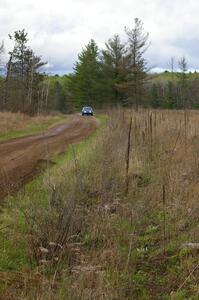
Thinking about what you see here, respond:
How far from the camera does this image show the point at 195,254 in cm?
519

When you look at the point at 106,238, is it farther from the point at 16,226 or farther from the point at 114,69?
the point at 114,69

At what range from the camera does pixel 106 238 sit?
5.80 metres

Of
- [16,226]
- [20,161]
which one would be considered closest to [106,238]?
[16,226]

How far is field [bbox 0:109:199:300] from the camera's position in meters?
4.61

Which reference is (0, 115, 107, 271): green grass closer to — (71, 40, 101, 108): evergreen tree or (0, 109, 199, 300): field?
(0, 109, 199, 300): field

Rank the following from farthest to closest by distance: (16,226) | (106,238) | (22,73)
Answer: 1. (22,73)
2. (16,226)
3. (106,238)

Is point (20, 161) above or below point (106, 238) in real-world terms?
above

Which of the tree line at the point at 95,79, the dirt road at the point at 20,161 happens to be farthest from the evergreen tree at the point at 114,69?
the dirt road at the point at 20,161

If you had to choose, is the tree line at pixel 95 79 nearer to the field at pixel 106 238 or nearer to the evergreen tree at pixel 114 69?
the evergreen tree at pixel 114 69

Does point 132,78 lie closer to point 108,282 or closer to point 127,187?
point 127,187

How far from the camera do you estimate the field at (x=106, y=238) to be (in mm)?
4613

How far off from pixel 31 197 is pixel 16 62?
50.2m

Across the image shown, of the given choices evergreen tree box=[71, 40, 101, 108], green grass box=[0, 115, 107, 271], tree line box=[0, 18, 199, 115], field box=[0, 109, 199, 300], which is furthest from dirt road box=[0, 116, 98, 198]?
evergreen tree box=[71, 40, 101, 108]

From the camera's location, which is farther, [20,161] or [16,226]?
[20,161]
